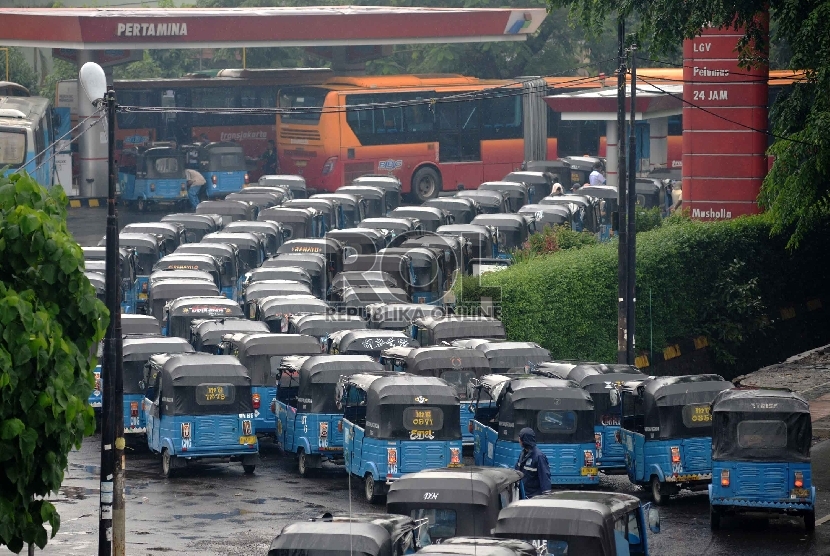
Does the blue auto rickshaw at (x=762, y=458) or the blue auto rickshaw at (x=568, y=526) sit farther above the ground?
the blue auto rickshaw at (x=568, y=526)

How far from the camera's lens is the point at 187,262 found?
124ft

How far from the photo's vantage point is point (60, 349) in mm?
12039

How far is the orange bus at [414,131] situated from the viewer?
189ft

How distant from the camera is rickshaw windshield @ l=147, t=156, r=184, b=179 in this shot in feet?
180

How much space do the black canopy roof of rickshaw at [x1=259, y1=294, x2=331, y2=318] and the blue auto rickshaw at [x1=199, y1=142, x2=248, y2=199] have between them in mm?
23470

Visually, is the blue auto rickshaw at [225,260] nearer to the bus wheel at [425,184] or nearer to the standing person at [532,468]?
the bus wheel at [425,184]

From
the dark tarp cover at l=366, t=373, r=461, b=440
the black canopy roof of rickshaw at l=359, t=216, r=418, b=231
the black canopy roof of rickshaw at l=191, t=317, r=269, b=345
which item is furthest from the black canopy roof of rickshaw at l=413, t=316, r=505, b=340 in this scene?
the black canopy roof of rickshaw at l=359, t=216, r=418, b=231

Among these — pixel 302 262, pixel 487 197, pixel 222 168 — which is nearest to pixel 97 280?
pixel 302 262

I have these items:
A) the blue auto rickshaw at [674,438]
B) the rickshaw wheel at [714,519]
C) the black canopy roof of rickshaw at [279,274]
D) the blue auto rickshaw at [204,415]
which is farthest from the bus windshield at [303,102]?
the rickshaw wheel at [714,519]

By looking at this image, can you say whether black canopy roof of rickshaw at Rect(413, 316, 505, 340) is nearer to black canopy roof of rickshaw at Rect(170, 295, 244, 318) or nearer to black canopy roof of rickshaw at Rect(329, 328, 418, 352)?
black canopy roof of rickshaw at Rect(329, 328, 418, 352)

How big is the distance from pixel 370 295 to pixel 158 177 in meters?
22.6

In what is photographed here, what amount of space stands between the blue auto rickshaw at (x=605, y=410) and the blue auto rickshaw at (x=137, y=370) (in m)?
8.02

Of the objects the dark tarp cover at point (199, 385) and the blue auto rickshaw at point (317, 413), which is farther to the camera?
the blue auto rickshaw at point (317, 413)

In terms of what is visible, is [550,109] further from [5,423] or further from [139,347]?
[5,423]
